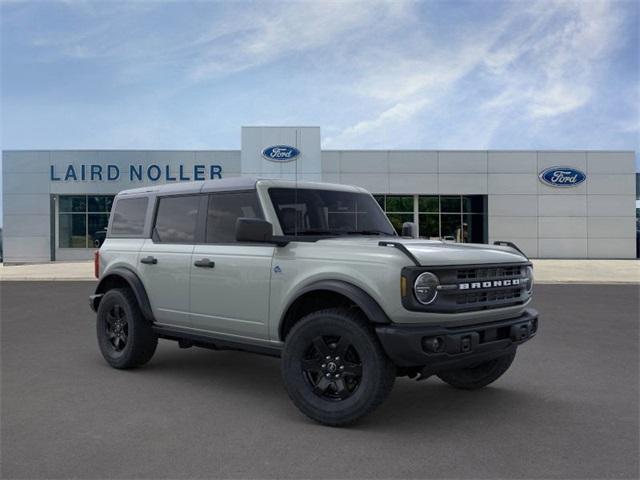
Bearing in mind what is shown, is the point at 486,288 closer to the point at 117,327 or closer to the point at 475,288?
the point at 475,288

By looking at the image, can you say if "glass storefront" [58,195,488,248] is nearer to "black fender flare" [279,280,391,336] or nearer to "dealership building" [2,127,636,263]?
"dealership building" [2,127,636,263]

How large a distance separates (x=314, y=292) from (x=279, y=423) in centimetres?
109

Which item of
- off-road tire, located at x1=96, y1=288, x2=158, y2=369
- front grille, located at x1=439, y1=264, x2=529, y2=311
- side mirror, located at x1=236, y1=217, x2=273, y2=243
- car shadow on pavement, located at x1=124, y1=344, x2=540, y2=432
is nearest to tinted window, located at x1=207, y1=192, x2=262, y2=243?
side mirror, located at x1=236, y1=217, x2=273, y2=243

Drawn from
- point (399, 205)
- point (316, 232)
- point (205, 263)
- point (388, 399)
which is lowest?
point (388, 399)

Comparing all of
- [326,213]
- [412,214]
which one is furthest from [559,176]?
[326,213]

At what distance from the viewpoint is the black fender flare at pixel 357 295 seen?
429cm

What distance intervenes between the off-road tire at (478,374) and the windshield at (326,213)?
156 centimetres

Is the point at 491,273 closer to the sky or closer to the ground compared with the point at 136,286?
closer to the sky

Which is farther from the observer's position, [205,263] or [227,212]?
[227,212]

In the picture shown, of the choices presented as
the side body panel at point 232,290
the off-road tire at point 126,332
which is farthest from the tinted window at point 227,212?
the off-road tire at point 126,332

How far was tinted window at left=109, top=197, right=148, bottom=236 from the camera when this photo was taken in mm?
6685

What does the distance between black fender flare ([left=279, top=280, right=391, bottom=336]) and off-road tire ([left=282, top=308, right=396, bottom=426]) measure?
0.16 metres

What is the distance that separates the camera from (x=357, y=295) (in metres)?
4.39

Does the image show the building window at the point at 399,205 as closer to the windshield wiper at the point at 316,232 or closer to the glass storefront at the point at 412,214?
the glass storefront at the point at 412,214
